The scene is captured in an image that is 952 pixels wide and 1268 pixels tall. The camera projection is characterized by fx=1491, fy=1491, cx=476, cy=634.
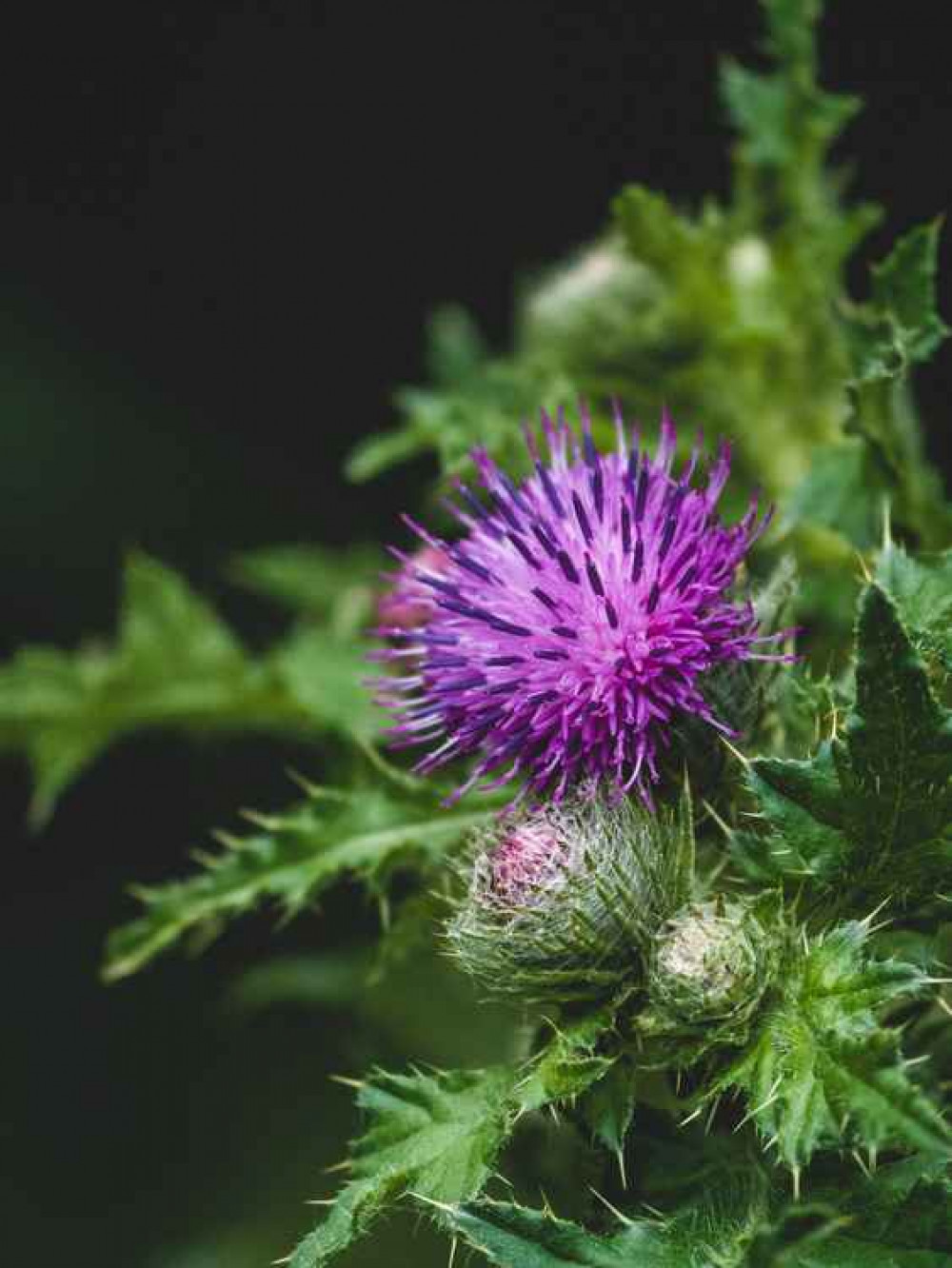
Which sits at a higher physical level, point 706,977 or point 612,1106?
point 706,977

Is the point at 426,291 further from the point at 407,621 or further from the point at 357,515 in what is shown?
the point at 407,621

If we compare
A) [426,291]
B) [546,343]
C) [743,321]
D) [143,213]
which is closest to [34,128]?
[143,213]

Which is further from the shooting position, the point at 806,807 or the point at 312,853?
the point at 312,853

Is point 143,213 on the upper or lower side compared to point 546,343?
upper

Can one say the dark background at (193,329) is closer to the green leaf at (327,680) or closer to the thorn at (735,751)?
the green leaf at (327,680)

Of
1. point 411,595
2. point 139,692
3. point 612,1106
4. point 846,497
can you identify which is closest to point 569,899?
point 612,1106

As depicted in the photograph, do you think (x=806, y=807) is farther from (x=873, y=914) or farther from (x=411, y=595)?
(x=411, y=595)
